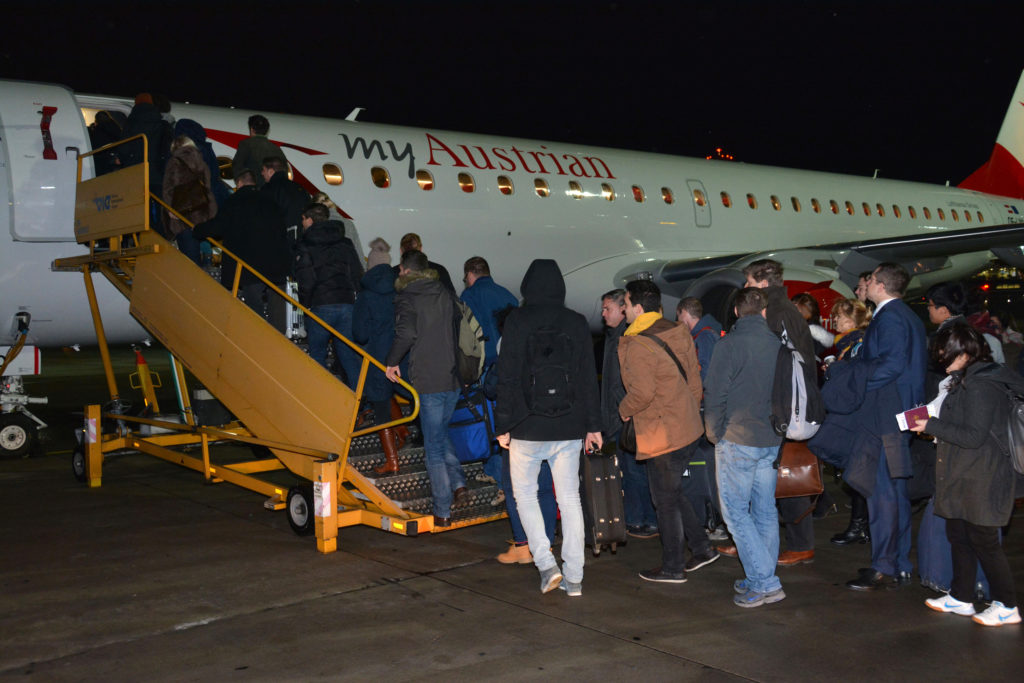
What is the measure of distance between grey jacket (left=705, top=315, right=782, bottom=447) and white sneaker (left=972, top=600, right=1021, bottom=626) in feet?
4.19

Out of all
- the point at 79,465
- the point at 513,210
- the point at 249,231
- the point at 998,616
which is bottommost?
the point at 998,616

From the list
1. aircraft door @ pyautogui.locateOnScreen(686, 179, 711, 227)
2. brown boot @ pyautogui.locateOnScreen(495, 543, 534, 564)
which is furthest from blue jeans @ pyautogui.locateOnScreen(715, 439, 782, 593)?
aircraft door @ pyautogui.locateOnScreen(686, 179, 711, 227)

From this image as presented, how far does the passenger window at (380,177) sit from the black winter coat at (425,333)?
15.8 feet

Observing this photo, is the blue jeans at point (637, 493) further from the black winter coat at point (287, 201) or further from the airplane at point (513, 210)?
Answer: the airplane at point (513, 210)

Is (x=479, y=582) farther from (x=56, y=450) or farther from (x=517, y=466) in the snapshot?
(x=56, y=450)

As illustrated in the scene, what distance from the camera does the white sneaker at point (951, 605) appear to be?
4.40 meters

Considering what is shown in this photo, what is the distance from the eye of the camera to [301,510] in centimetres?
597

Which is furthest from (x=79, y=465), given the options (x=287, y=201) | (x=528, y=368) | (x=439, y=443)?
(x=528, y=368)

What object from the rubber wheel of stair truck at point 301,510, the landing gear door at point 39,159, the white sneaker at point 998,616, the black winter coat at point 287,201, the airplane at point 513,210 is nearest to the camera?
the white sneaker at point 998,616

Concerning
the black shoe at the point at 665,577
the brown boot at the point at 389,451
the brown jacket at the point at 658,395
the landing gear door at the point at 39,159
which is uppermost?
the landing gear door at the point at 39,159

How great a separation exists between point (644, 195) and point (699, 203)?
3.99 feet

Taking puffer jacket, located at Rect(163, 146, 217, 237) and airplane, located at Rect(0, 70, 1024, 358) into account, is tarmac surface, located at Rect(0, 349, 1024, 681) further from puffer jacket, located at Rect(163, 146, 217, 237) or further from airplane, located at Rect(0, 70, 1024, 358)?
airplane, located at Rect(0, 70, 1024, 358)

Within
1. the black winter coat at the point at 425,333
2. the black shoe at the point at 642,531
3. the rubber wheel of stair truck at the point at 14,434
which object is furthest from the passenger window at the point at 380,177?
the black shoe at the point at 642,531

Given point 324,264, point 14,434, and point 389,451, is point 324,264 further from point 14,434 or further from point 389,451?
point 14,434
